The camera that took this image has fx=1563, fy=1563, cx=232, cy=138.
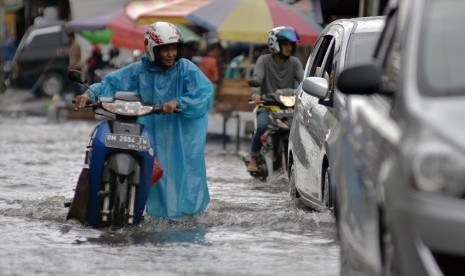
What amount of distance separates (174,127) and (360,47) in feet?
5.43

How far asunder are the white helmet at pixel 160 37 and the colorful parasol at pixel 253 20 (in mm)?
12012

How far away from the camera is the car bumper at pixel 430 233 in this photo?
233 inches

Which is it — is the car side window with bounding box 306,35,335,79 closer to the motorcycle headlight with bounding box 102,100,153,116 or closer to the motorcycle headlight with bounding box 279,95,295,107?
the motorcycle headlight with bounding box 102,100,153,116

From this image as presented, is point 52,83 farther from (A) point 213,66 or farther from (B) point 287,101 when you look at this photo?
(B) point 287,101

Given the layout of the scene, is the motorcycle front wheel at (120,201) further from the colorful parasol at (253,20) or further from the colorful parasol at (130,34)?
the colorful parasol at (130,34)

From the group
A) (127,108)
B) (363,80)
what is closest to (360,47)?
(127,108)

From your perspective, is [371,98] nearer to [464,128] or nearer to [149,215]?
[464,128]

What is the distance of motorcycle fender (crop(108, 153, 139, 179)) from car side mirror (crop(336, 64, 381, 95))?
15.3 ft

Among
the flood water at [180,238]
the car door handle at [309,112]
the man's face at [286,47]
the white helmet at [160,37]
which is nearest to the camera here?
the flood water at [180,238]

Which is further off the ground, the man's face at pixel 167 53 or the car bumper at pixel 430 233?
the car bumper at pixel 430 233

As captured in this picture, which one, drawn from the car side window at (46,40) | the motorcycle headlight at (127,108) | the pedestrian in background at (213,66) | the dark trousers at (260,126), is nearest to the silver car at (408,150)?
the motorcycle headlight at (127,108)

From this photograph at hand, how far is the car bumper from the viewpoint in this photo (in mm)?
5930

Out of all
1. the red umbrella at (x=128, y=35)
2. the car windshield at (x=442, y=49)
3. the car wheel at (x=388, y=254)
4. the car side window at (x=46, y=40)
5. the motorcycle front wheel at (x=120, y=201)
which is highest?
the car windshield at (x=442, y=49)

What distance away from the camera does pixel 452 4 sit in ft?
24.0
